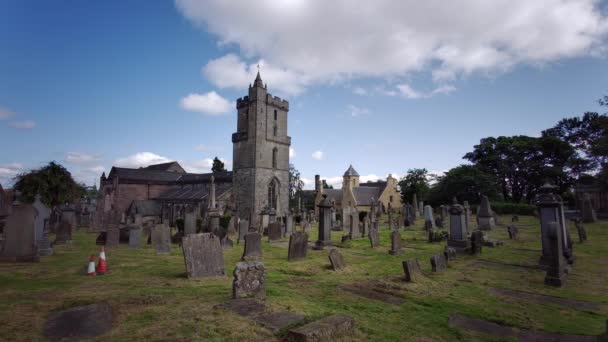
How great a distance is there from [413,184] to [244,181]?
3040 cm

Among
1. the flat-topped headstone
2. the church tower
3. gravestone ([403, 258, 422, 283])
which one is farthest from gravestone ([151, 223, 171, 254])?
the church tower

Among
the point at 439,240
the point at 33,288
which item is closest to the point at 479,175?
the point at 439,240

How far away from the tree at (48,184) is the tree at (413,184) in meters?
45.8

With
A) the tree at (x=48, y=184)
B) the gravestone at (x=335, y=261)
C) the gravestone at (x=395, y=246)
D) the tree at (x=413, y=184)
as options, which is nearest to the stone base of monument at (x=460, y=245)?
the gravestone at (x=395, y=246)

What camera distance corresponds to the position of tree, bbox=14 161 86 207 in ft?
60.5

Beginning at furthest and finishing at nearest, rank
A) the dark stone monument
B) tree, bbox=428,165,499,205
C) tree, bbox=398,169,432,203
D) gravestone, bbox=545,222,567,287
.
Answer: tree, bbox=398,169,432,203 → tree, bbox=428,165,499,205 → the dark stone monument → gravestone, bbox=545,222,567,287

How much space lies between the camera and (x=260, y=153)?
117 feet

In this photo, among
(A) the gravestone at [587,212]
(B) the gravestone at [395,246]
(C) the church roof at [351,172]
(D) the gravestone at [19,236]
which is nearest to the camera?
(D) the gravestone at [19,236]

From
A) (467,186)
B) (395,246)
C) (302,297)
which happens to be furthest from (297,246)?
(467,186)

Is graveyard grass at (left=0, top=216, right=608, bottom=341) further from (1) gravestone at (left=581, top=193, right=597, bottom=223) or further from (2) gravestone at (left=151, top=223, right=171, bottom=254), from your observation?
(1) gravestone at (left=581, top=193, right=597, bottom=223)

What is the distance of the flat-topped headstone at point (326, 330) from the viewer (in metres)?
3.46

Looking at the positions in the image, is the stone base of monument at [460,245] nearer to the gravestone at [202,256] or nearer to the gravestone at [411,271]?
the gravestone at [411,271]

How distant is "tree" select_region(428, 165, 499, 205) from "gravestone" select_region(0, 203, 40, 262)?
3976 cm

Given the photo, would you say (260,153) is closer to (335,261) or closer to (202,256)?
(335,261)
